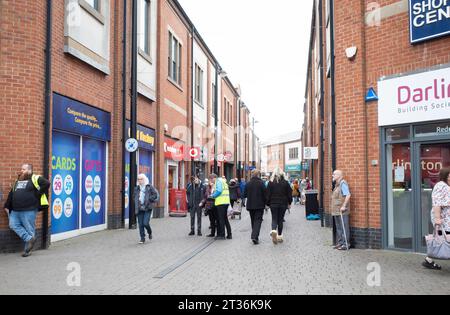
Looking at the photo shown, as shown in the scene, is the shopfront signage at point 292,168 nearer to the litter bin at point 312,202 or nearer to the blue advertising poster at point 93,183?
the litter bin at point 312,202

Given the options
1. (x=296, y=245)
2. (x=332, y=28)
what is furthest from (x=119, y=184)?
(x=332, y=28)

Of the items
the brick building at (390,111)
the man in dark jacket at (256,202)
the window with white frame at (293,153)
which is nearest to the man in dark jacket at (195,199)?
the man in dark jacket at (256,202)

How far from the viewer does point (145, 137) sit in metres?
17.1

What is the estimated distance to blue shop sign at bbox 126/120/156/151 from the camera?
16.2 m

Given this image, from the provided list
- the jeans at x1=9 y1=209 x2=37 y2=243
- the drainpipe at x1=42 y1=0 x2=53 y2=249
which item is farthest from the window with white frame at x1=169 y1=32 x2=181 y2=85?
the jeans at x1=9 y1=209 x2=37 y2=243

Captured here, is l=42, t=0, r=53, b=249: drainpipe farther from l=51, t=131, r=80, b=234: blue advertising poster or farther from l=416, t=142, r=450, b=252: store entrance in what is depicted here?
l=416, t=142, r=450, b=252: store entrance

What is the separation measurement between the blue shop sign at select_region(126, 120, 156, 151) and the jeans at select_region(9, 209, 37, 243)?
6.39 metres

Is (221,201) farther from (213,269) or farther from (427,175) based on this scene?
(427,175)

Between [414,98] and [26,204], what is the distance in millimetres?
7984

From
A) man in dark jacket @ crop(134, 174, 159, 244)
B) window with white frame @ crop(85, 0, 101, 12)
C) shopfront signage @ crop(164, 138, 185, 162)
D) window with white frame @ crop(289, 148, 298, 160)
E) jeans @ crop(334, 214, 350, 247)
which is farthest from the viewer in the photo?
window with white frame @ crop(289, 148, 298, 160)

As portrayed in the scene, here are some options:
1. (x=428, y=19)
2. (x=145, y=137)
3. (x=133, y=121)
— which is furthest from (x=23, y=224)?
(x=428, y=19)

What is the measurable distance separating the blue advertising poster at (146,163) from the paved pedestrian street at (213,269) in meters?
5.92

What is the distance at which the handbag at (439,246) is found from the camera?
7.04 metres
